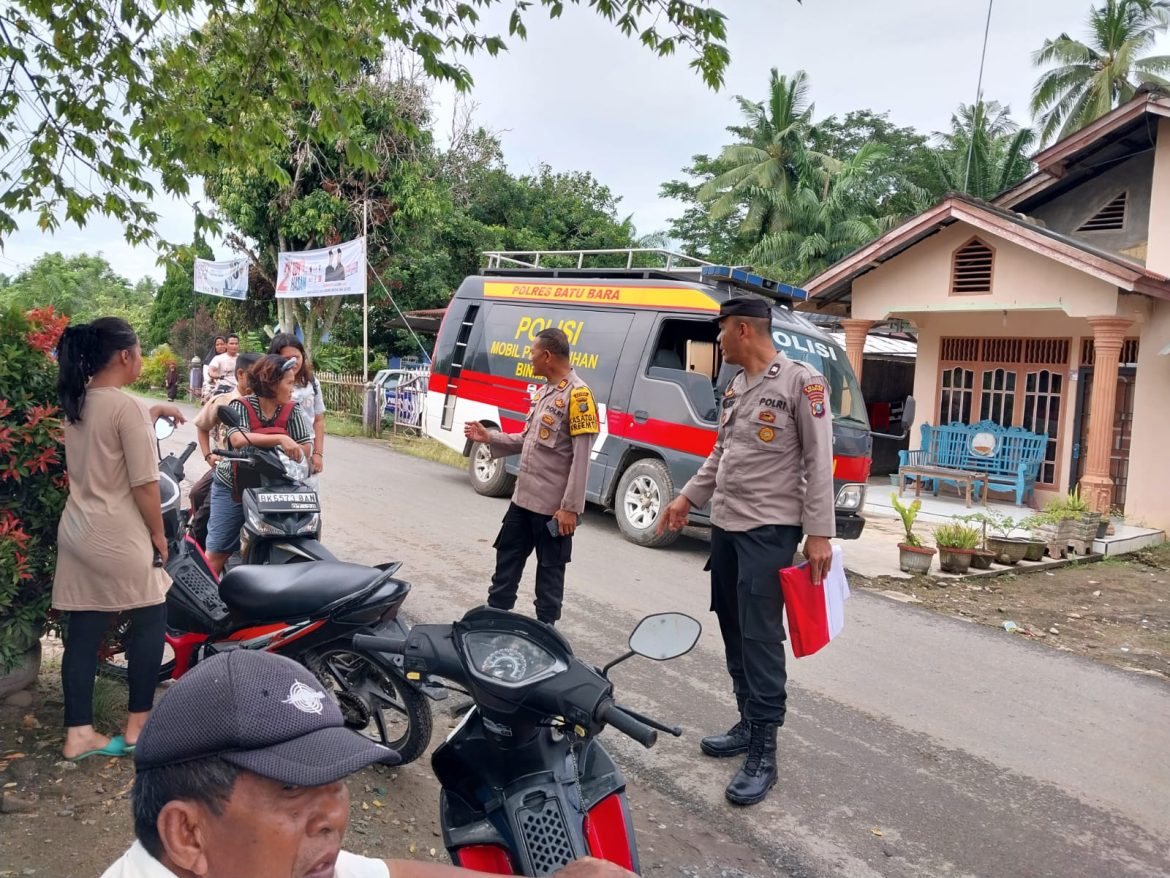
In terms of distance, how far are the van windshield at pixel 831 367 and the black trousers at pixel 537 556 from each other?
173 inches

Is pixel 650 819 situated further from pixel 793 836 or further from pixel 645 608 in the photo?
pixel 645 608

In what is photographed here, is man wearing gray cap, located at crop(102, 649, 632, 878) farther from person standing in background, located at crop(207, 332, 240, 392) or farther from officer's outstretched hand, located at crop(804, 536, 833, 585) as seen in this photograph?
person standing in background, located at crop(207, 332, 240, 392)

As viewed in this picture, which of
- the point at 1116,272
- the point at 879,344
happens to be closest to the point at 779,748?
the point at 1116,272

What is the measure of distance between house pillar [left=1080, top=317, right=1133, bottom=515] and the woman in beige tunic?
35.1ft

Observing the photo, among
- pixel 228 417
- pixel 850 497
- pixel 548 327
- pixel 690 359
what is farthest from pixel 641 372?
pixel 228 417

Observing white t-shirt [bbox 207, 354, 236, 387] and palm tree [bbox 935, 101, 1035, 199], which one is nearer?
white t-shirt [bbox 207, 354, 236, 387]

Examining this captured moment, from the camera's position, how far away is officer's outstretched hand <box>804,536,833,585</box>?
12.1 feet

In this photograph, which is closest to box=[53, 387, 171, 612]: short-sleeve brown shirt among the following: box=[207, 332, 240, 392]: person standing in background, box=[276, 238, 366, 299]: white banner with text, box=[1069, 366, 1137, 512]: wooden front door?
box=[207, 332, 240, 392]: person standing in background

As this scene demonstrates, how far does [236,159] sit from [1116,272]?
31.3 feet

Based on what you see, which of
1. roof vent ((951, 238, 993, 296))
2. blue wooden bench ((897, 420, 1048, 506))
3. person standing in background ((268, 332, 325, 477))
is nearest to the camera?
person standing in background ((268, 332, 325, 477))

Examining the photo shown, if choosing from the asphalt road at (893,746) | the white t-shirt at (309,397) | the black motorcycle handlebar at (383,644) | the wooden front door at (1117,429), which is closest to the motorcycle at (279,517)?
the asphalt road at (893,746)

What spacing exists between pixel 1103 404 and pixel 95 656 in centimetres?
1112

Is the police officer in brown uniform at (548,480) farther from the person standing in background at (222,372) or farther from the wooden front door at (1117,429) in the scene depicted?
the wooden front door at (1117,429)

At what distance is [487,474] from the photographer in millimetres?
10930
